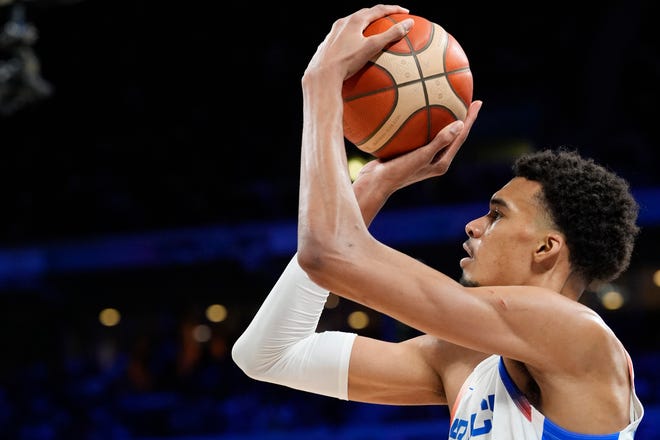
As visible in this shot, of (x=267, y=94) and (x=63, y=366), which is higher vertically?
(x=267, y=94)

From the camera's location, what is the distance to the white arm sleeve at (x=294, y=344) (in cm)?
257

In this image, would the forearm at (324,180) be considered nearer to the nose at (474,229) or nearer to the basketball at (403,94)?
the basketball at (403,94)

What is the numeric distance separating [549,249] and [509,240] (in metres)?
0.10

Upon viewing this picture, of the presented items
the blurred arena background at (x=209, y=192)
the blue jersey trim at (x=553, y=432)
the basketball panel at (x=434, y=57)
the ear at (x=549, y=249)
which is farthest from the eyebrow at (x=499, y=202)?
the blurred arena background at (x=209, y=192)

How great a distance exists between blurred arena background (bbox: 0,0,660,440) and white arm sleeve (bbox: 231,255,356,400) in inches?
Result: 258

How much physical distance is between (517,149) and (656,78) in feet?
8.97

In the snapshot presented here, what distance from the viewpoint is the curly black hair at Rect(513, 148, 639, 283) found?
2281 mm

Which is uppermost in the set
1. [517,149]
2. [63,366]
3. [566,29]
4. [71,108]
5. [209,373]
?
[566,29]

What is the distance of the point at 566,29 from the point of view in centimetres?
1321

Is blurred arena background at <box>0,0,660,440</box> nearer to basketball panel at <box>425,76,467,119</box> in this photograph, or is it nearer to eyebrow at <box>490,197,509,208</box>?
eyebrow at <box>490,197,509,208</box>

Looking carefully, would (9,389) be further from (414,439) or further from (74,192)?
(414,439)

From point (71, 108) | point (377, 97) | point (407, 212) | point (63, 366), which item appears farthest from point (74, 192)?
point (377, 97)

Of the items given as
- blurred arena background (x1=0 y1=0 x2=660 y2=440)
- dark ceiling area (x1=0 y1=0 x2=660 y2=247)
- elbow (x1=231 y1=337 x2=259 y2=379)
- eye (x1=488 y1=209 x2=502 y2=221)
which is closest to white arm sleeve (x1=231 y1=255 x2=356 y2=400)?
elbow (x1=231 y1=337 x2=259 y2=379)

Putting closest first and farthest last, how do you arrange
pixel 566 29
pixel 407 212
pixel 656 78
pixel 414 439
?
pixel 414 439, pixel 407 212, pixel 656 78, pixel 566 29
